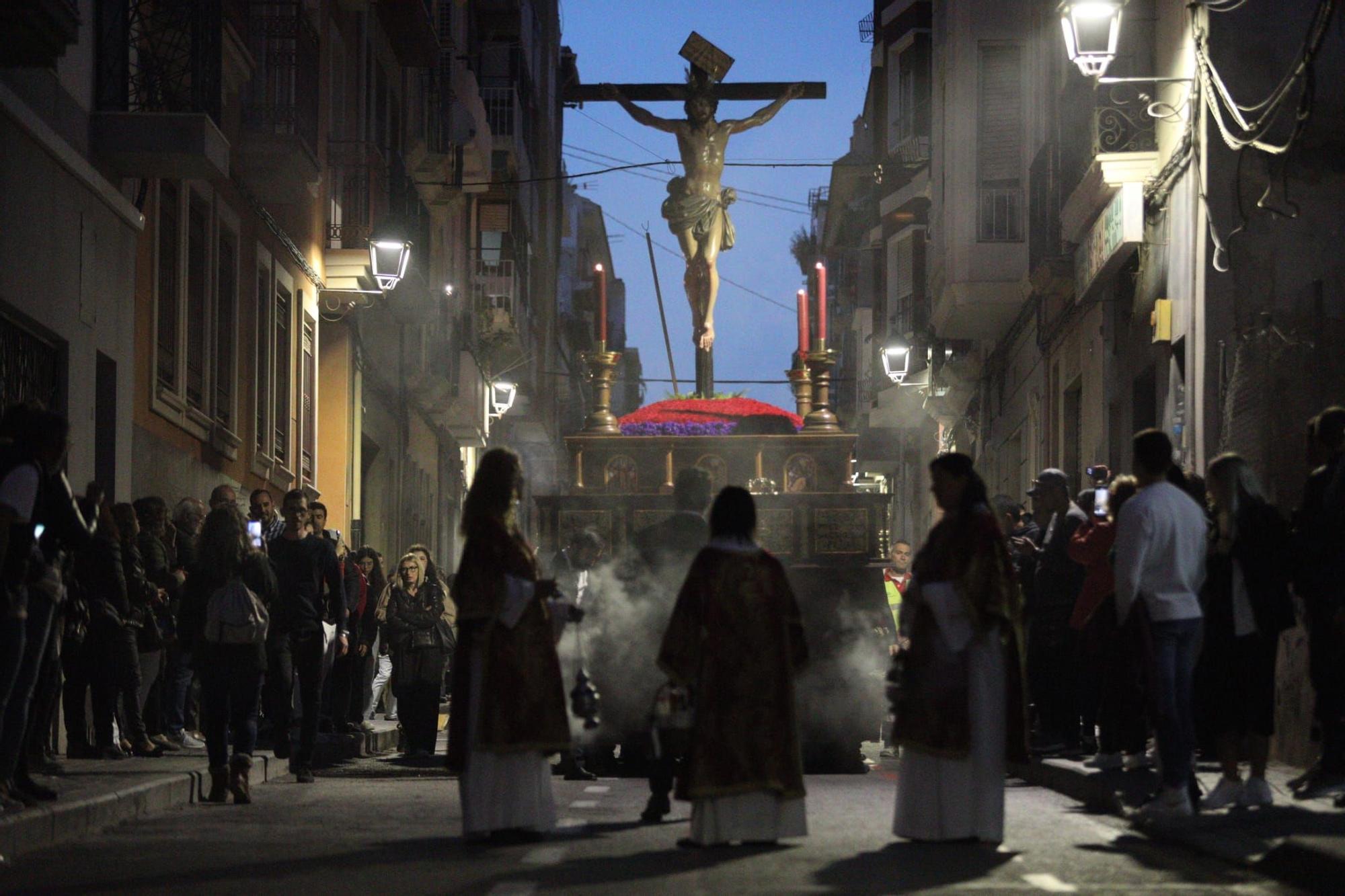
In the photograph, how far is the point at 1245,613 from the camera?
1223cm

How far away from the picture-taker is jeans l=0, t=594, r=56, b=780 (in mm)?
10961

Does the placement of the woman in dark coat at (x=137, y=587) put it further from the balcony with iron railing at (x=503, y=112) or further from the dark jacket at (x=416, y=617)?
the balcony with iron railing at (x=503, y=112)

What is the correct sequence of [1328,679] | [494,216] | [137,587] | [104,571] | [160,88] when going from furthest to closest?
[494,216], [160,88], [137,587], [104,571], [1328,679]

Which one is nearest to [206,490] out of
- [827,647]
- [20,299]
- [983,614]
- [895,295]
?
[20,299]

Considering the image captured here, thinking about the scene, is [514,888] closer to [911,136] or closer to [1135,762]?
[1135,762]

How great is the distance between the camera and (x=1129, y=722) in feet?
46.9

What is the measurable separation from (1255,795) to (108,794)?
5.61 m

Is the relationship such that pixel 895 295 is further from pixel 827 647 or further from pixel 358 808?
pixel 358 808

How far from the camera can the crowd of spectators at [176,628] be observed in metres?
11.1

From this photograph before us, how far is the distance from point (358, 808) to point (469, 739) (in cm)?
279

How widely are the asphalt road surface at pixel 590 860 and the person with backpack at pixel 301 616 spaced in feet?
7.90

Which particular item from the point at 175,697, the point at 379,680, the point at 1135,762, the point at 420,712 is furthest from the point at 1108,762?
the point at 379,680

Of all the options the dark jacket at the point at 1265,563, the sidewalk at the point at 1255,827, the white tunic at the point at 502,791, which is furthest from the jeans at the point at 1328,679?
the white tunic at the point at 502,791

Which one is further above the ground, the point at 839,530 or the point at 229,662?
the point at 839,530
